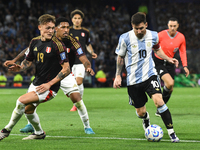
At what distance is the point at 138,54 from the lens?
6414 millimetres

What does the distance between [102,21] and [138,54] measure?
24.0 meters

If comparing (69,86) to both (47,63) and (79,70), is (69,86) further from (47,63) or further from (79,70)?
(79,70)

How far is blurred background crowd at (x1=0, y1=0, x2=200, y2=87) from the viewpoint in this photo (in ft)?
82.1

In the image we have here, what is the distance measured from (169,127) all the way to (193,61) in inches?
783

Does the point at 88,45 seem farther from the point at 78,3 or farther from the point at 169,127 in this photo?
the point at 78,3

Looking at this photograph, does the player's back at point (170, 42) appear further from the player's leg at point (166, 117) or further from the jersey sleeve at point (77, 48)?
the player's leg at point (166, 117)

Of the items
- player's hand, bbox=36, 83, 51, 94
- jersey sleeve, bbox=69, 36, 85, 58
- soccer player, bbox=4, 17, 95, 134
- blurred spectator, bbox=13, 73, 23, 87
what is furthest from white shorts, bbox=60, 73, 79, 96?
blurred spectator, bbox=13, 73, 23, 87

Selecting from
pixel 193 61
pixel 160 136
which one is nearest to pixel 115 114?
pixel 160 136

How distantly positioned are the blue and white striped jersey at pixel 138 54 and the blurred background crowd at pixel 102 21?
17.5 metres

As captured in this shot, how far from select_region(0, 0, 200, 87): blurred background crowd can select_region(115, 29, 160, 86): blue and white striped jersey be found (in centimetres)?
1749

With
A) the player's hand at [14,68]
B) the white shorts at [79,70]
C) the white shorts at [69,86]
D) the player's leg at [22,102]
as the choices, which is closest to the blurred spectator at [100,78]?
the white shorts at [79,70]

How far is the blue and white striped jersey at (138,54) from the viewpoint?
6402mm

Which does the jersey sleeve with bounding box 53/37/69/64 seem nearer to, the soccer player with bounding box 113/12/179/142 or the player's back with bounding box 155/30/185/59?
the soccer player with bounding box 113/12/179/142

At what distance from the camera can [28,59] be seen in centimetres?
633
